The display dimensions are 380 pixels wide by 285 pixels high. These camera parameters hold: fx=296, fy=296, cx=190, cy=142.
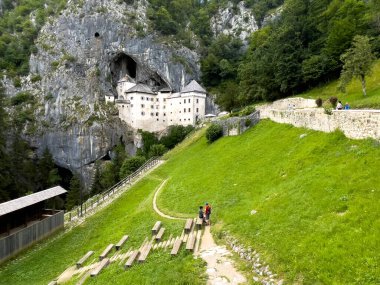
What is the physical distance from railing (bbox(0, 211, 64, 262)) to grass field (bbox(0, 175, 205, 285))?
25.3 inches

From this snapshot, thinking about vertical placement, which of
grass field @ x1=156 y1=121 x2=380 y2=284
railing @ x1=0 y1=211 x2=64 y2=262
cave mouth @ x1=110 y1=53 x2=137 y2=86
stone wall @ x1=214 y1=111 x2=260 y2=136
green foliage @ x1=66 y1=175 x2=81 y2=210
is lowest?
green foliage @ x1=66 y1=175 x2=81 y2=210

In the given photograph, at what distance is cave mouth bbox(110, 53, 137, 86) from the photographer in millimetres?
85088

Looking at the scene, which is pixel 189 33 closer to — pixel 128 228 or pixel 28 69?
pixel 28 69

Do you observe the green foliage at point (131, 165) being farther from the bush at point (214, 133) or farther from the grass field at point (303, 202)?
the grass field at point (303, 202)

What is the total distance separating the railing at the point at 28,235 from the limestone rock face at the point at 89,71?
49934 mm

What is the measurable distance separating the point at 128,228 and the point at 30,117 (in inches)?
2740

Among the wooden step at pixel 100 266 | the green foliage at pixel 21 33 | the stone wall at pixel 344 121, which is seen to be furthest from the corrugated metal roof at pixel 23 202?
the green foliage at pixel 21 33

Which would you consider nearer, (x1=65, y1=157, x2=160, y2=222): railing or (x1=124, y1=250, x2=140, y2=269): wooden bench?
(x1=124, y1=250, x2=140, y2=269): wooden bench

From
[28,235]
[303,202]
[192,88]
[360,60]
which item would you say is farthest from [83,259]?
[192,88]

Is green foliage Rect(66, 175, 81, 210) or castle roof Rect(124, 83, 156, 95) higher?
castle roof Rect(124, 83, 156, 95)

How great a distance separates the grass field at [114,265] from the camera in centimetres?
1254

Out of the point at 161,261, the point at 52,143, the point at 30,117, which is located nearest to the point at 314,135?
the point at 161,261

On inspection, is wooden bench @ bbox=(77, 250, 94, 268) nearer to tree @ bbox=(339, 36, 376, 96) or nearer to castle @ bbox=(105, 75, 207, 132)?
tree @ bbox=(339, 36, 376, 96)

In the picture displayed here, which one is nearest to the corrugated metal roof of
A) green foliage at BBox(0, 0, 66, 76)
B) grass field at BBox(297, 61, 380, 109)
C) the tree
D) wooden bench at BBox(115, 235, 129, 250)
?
wooden bench at BBox(115, 235, 129, 250)
